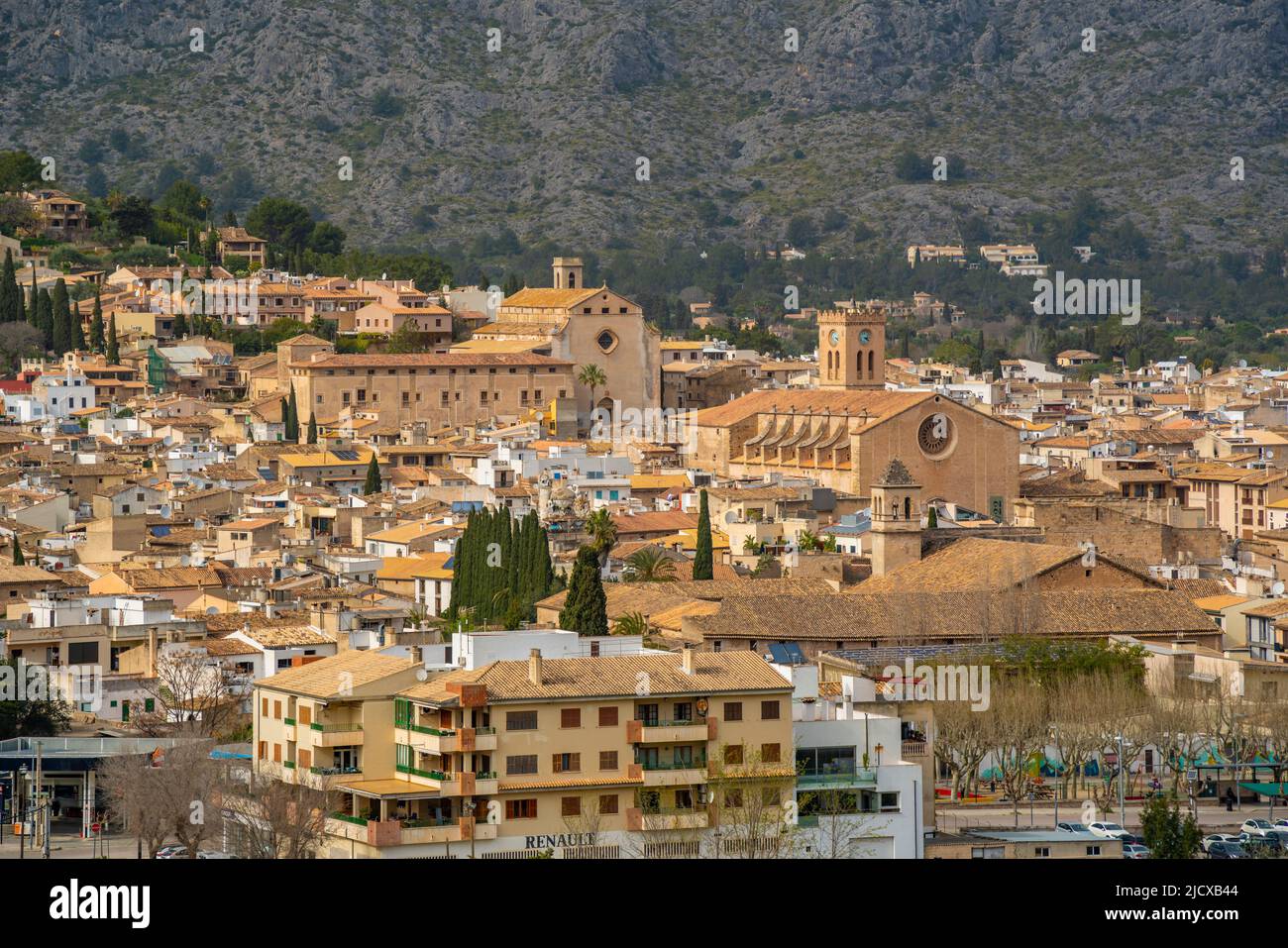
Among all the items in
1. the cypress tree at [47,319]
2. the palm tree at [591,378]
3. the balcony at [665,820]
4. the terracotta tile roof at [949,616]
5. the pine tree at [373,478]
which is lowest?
the balcony at [665,820]

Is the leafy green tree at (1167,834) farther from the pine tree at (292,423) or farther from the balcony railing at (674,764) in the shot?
the pine tree at (292,423)

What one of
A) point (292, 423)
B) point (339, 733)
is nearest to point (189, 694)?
point (339, 733)

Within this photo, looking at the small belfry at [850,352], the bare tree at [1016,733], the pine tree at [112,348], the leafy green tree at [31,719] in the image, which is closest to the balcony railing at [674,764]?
the bare tree at [1016,733]

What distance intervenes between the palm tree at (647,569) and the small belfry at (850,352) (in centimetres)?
2593

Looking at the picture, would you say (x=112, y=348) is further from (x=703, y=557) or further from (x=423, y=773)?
(x=423, y=773)

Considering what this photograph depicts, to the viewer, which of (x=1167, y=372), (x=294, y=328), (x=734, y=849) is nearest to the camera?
(x=734, y=849)

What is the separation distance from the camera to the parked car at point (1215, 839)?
26.2 meters

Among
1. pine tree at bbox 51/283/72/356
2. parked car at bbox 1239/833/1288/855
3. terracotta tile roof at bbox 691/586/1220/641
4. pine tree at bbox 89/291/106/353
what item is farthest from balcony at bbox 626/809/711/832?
pine tree at bbox 89/291/106/353

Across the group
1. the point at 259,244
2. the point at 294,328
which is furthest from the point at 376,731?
the point at 259,244

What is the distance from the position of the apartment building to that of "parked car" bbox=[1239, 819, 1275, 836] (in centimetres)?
490

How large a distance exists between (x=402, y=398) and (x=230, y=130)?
360 feet

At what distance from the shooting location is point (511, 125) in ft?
652
